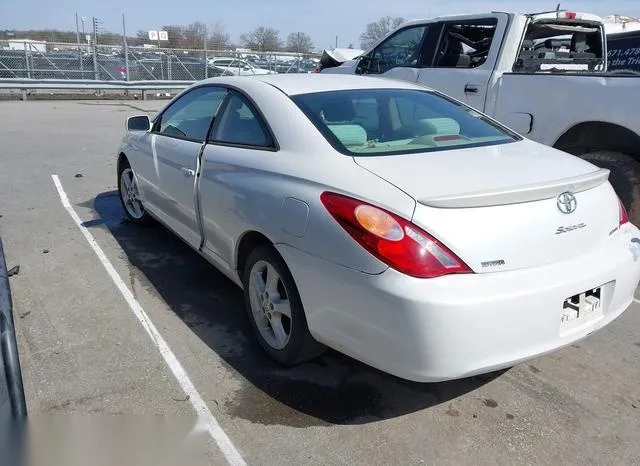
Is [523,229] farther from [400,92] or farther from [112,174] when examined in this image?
[112,174]

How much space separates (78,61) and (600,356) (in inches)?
864

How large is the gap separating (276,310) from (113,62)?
21.5 metres

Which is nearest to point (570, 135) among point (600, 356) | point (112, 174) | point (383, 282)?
point (600, 356)

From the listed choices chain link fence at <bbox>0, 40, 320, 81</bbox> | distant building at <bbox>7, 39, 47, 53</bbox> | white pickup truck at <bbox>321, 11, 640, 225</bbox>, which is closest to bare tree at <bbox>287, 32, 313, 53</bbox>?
chain link fence at <bbox>0, 40, 320, 81</bbox>

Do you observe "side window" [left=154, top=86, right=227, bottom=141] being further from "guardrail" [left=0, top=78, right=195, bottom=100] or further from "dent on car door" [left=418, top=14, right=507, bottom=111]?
"guardrail" [left=0, top=78, right=195, bottom=100]

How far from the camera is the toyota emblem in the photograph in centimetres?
264

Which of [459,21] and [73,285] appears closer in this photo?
[73,285]

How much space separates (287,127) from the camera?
10.5 ft

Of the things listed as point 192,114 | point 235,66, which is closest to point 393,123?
point 192,114

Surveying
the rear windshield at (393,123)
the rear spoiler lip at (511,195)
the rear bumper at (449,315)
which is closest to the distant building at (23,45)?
the rear windshield at (393,123)

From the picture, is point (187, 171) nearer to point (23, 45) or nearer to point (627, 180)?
point (627, 180)

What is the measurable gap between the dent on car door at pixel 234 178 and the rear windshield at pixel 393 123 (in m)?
0.36

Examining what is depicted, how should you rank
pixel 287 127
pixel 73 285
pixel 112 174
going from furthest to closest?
pixel 112 174, pixel 73 285, pixel 287 127

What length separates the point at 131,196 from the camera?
5.63m
